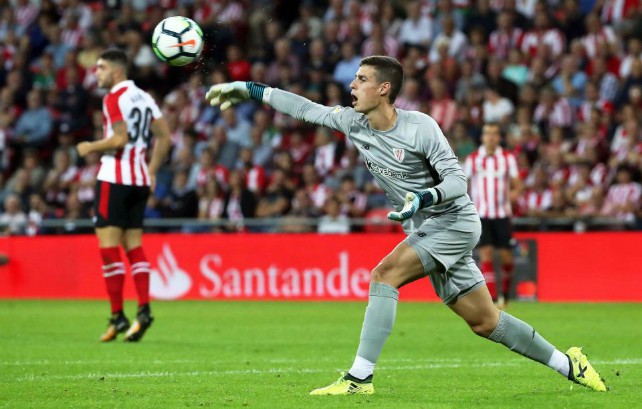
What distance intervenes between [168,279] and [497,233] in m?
5.24

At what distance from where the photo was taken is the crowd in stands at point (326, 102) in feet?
58.2

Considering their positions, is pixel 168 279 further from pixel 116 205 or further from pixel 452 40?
pixel 116 205

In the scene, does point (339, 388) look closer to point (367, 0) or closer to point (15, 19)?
point (367, 0)

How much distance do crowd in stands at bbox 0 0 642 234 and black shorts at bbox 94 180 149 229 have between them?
640cm

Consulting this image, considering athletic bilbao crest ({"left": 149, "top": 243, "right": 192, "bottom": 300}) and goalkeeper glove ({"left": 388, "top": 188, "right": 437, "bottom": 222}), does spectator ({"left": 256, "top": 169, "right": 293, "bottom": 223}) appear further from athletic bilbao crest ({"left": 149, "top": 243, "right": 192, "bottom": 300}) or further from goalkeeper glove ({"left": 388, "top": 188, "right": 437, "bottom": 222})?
goalkeeper glove ({"left": 388, "top": 188, "right": 437, "bottom": 222})

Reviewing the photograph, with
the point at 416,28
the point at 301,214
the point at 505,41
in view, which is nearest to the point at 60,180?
the point at 301,214

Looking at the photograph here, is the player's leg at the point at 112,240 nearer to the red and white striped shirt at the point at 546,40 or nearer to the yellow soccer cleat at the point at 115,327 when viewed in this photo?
the yellow soccer cleat at the point at 115,327

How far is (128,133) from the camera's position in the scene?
11.0 meters

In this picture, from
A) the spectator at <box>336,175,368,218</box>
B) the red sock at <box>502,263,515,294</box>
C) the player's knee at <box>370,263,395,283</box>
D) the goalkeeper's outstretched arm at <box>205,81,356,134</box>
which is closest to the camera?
the player's knee at <box>370,263,395,283</box>

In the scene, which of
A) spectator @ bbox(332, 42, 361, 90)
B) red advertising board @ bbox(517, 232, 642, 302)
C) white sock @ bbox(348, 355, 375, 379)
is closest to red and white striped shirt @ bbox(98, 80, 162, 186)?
white sock @ bbox(348, 355, 375, 379)

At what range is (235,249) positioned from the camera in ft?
56.9

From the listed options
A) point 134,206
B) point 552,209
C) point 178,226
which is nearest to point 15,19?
point 178,226

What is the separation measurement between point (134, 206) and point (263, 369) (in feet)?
10.5

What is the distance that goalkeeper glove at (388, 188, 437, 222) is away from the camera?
621 centimetres
